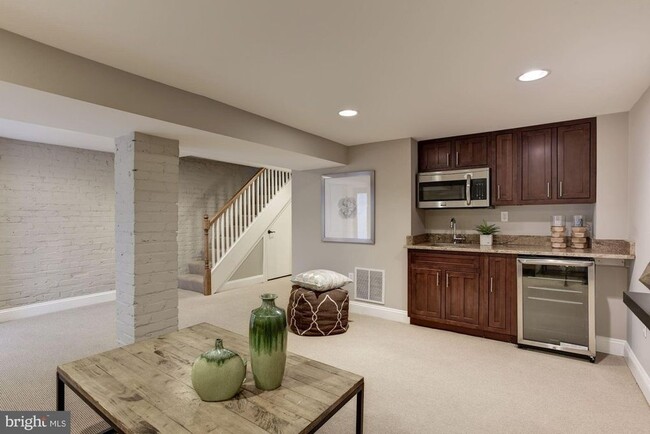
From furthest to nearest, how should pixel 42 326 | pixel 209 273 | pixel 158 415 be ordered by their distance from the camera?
1. pixel 209 273
2. pixel 42 326
3. pixel 158 415

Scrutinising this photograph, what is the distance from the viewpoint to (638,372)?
254cm

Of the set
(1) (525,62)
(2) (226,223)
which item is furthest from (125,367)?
(2) (226,223)

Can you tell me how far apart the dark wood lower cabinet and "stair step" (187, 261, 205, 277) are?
3.68 metres

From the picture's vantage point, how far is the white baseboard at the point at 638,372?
7.64 ft

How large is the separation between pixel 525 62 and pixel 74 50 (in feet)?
8.94

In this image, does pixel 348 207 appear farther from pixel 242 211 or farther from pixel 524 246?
pixel 242 211

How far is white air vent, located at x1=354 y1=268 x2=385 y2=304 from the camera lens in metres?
4.23

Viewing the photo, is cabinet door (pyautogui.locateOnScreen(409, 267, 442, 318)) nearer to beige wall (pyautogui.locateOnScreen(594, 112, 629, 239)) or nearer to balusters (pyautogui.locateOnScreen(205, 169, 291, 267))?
beige wall (pyautogui.locateOnScreen(594, 112, 629, 239))

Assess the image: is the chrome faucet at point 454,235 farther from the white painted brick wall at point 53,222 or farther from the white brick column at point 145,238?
the white painted brick wall at point 53,222

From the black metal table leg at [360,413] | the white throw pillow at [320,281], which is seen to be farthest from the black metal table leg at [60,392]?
the white throw pillow at [320,281]

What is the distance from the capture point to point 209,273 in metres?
5.38

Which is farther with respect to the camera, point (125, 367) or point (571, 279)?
point (571, 279)

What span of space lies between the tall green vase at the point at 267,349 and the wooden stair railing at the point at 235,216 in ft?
13.8

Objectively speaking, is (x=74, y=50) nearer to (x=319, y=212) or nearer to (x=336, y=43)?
(x=336, y=43)
